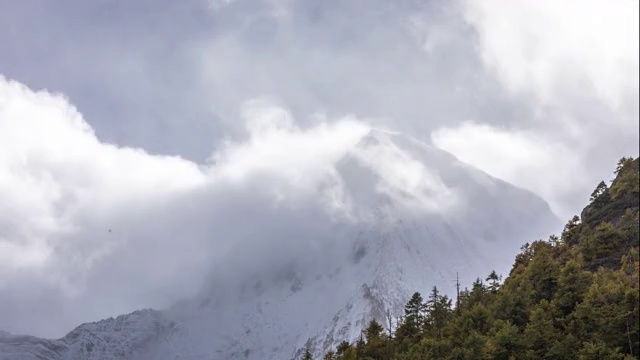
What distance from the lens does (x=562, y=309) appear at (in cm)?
11694

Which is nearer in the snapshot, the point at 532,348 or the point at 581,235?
the point at 532,348

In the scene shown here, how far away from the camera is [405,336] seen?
506 ft

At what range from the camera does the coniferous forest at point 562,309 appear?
344 feet

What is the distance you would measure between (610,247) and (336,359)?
61000 mm

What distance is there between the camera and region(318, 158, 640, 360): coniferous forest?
344 ft

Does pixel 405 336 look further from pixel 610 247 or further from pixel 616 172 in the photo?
pixel 616 172

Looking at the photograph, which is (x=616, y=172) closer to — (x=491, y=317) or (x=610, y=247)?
(x=610, y=247)

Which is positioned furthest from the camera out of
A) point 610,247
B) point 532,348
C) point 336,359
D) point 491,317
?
point 336,359

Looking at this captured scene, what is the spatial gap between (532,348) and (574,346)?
7.01m

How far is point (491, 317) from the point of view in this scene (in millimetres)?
124938

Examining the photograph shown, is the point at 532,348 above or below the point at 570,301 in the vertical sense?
below

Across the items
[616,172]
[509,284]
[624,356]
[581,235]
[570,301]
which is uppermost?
[616,172]

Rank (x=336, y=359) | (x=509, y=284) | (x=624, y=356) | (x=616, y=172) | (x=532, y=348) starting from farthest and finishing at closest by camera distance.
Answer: (x=616, y=172), (x=336, y=359), (x=509, y=284), (x=532, y=348), (x=624, y=356)

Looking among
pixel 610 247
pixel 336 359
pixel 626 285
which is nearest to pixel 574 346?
pixel 626 285
